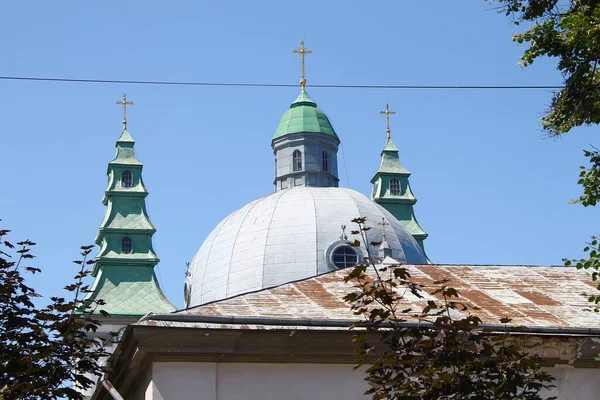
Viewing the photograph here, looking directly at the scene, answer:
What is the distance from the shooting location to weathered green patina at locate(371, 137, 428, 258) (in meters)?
66.6

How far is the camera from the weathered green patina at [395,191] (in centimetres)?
6656

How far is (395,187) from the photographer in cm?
6769

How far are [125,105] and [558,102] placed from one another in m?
57.9

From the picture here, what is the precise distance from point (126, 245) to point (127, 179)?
3.80m

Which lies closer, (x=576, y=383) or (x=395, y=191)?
(x=576, y=383)

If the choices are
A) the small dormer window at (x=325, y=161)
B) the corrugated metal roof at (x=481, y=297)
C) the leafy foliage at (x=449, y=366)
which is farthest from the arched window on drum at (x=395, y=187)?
the leafy foliage at (x=449, y=366)

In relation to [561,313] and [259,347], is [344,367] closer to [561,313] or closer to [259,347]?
[259,347]

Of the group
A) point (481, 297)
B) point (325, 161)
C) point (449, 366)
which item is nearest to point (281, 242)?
point (325, 161)

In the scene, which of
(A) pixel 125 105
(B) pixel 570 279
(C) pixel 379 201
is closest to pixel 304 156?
(C) pixel 379 201

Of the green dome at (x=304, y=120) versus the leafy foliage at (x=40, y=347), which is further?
the green dome at (x=304, y=120)

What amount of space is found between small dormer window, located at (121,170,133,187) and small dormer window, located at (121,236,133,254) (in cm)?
297

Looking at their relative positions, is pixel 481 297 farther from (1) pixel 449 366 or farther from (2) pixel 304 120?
(2) pixel 304 120

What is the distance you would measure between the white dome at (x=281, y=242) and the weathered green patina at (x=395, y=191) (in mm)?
11896

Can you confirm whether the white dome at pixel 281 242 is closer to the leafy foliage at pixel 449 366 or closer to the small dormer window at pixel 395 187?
the small dormer window at pixel 395 187
